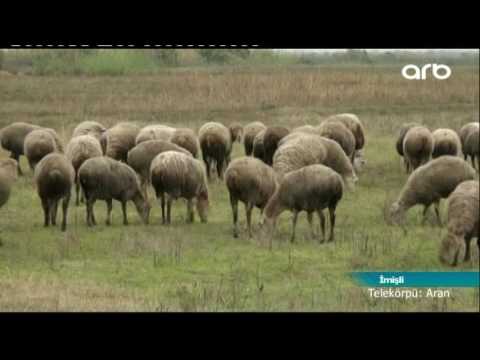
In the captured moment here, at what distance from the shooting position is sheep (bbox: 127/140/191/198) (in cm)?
1912

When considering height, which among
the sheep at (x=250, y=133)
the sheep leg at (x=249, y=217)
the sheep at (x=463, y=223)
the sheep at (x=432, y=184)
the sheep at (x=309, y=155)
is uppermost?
the sheep at (x=250, y=133)

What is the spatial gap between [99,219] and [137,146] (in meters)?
1.90

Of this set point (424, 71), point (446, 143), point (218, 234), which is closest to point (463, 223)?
point (424, 71)

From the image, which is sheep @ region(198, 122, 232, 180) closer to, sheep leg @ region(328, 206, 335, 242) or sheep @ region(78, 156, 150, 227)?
sheep @ region(78, 156, 150, 227)

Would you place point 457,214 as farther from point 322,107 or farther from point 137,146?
point 137,146

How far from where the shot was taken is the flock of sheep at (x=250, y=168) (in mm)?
15867

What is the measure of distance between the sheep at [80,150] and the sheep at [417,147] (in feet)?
19.3

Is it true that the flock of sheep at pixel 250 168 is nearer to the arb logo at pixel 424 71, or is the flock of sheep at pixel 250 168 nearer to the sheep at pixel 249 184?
the sheep at pixel 249 184

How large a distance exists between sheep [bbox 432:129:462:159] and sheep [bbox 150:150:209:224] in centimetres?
489

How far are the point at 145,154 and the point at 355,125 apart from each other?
4714 millimetres

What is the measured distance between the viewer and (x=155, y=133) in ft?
67.2

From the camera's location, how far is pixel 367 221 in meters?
16.9

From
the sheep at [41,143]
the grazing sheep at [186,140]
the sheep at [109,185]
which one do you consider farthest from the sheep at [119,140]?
the sheep at [109,185]

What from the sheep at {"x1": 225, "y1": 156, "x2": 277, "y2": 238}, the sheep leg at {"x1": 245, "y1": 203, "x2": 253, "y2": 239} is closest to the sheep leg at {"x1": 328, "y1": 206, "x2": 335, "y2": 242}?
the sheep at {"x1": 225, "y1": 156, "x2": 277, "y2": 238}
